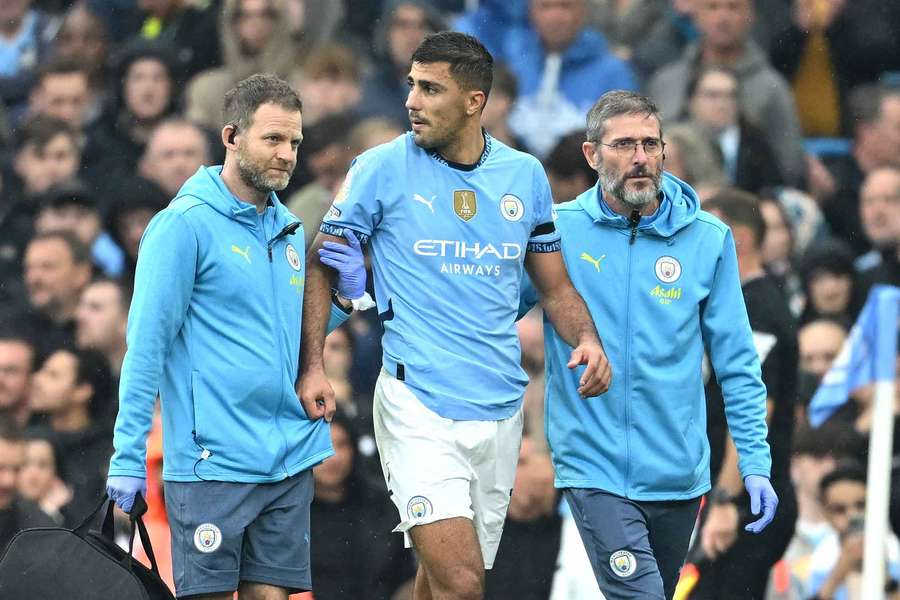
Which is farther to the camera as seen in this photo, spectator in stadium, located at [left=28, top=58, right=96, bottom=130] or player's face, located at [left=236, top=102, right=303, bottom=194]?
spectator in stadium, located at [left=28, top=58, right=96, bottom=130]

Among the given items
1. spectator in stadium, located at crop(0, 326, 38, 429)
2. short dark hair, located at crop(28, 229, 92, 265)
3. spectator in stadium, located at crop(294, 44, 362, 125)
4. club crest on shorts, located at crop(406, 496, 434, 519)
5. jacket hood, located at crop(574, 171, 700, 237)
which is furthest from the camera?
spectator in stadium, located at crop(294, 44, 362, 125)

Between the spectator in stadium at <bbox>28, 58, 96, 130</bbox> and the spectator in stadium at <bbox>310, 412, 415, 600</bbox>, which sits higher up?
the spectator in stadium at <bbox>28, 58, 96, 130</bbox>

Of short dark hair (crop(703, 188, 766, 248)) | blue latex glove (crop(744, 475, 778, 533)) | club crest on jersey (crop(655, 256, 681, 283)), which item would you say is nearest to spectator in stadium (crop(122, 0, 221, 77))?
short dark hair (crop(703, 188, 766, 248))

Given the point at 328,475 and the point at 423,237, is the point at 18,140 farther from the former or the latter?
the point at 423,237

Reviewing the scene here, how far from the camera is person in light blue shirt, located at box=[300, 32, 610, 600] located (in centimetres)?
608

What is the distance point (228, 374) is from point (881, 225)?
590cm

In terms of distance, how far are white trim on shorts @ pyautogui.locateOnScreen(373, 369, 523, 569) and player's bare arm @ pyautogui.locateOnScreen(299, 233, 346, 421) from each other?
0.67ft

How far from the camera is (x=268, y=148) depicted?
6.04 m

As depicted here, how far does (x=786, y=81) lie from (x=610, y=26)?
1.18m

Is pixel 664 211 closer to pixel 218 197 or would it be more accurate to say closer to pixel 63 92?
pixel 218 197

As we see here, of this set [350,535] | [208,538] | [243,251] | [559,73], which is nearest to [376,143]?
[559,73]

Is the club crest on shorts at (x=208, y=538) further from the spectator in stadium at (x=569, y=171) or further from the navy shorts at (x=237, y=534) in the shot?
the spectator in stadium at (x=569, y=171)

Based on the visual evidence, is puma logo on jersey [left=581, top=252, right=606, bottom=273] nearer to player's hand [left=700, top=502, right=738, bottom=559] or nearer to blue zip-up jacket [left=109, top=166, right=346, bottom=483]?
blue zip-up jacket [left=109, top=166, right=346, bottom=483]

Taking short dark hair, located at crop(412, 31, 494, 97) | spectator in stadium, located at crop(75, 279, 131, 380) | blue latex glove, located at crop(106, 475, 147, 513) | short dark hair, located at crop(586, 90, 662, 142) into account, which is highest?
short dark hair, located at crop(412, 31, 494, 97)
